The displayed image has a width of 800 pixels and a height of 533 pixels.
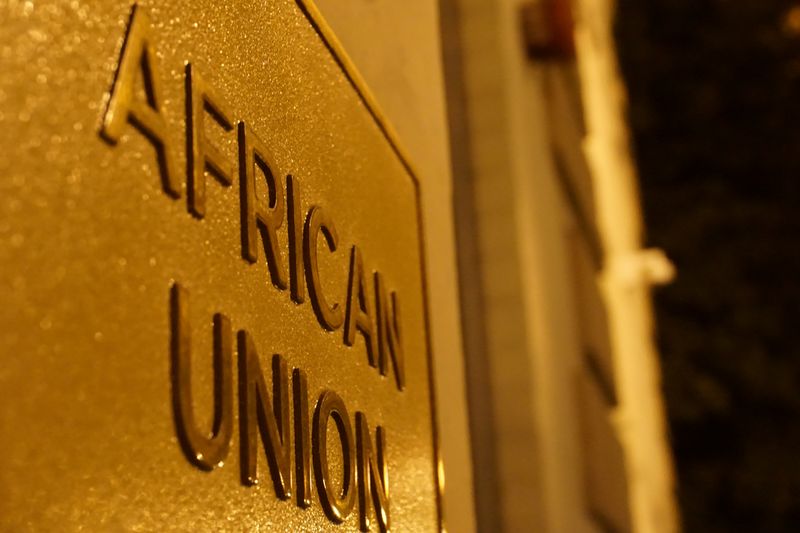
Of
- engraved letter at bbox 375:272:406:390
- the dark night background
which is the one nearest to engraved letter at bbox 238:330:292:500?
engraved letter at bbox 375:272:406:390

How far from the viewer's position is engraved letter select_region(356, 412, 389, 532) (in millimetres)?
485

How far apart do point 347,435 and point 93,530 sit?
222mm

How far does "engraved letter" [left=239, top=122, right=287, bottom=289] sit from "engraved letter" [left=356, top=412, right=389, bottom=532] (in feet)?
0.39

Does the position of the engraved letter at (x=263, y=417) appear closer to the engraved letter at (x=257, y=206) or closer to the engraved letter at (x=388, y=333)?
the engraved letter at (x=257, y=206)

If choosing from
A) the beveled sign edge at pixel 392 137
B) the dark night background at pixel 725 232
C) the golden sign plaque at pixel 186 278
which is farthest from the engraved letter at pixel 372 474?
the dark night background at pixel 725 232

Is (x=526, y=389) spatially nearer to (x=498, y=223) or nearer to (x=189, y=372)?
(x=498, y=223)

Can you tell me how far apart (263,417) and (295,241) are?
88 mm

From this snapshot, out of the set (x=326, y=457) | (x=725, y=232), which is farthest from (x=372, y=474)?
(x=725, y=232)

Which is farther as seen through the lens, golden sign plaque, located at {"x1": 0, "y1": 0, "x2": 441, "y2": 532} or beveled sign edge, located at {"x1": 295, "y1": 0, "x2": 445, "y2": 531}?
beveled sign edge, located at {"x1": 295, "y1": 0, "x2": 445, "y2": 531}

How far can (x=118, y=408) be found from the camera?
0.27 metres

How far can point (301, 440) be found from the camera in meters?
0.41

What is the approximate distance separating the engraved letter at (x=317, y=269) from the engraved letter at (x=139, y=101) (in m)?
0.13

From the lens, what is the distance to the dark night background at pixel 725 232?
249 cm

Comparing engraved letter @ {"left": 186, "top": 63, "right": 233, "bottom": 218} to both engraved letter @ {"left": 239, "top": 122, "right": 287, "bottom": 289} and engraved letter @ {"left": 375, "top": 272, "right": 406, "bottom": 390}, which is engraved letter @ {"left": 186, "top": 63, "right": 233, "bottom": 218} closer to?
engraved letter @ {"left": 239, "top": 122, "right": 287, "bottom": 289}
